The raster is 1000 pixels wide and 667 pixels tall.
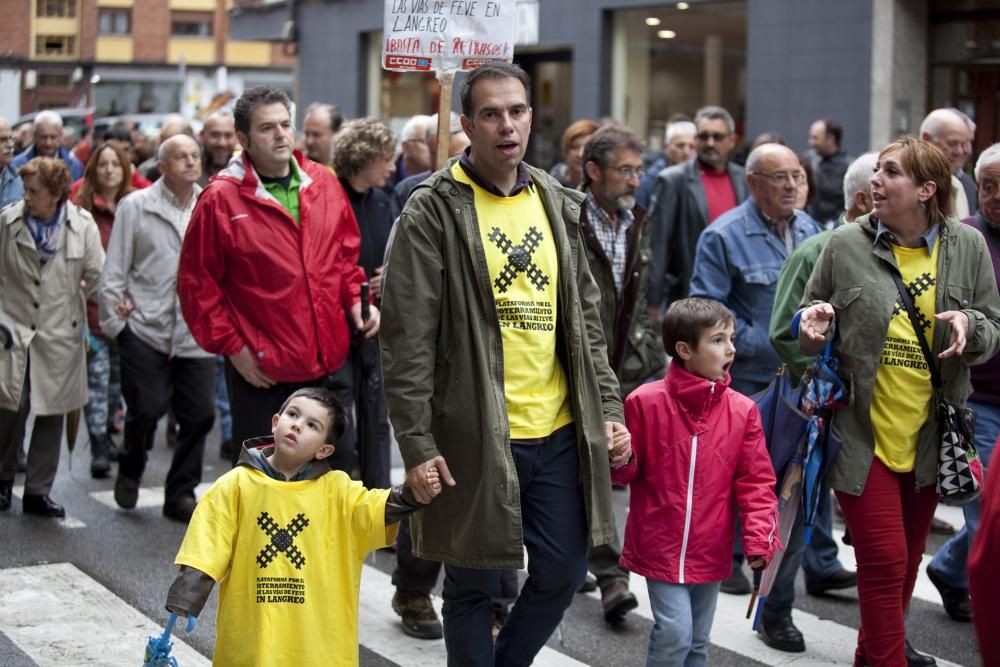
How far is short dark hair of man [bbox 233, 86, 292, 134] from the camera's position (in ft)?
21.4

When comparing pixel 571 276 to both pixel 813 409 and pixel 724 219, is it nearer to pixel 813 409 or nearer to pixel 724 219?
pixel 813 409

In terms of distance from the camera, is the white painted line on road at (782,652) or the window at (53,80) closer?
the white painted line on road at (782,652)

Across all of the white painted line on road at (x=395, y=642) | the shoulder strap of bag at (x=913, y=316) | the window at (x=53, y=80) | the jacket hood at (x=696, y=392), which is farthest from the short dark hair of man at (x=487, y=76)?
the window at (x=53, y=80)

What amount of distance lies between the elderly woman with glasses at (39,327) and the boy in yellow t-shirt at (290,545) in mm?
3879

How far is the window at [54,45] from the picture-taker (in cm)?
1318

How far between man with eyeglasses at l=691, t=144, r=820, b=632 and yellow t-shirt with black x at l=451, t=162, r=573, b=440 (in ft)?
7.66

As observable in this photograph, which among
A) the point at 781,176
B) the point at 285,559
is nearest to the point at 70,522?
the point at 285,559

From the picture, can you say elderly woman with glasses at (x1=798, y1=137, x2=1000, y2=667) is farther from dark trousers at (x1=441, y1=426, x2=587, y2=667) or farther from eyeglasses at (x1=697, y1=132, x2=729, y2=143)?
eyeglasses at (x1=697, y1=132, x2=729, y2=143)

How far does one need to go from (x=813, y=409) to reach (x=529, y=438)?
1.42 meters

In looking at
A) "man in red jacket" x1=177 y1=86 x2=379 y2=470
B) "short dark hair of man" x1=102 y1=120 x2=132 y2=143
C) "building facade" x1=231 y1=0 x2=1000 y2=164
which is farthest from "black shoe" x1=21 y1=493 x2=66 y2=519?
"building facade" x1=231 y1=0 x2=1000 y2=164

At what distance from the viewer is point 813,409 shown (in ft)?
18.4

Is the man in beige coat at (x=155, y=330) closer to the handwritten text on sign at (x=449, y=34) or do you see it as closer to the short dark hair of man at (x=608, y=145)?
the handwritten text on sign at (x=449, y=34)

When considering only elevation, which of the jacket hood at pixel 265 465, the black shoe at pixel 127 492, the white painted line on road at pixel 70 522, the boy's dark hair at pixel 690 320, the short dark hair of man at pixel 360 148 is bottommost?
the white painted line on road at pixel 70 522

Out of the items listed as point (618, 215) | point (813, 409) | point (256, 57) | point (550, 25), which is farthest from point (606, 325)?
point (256, 57)
